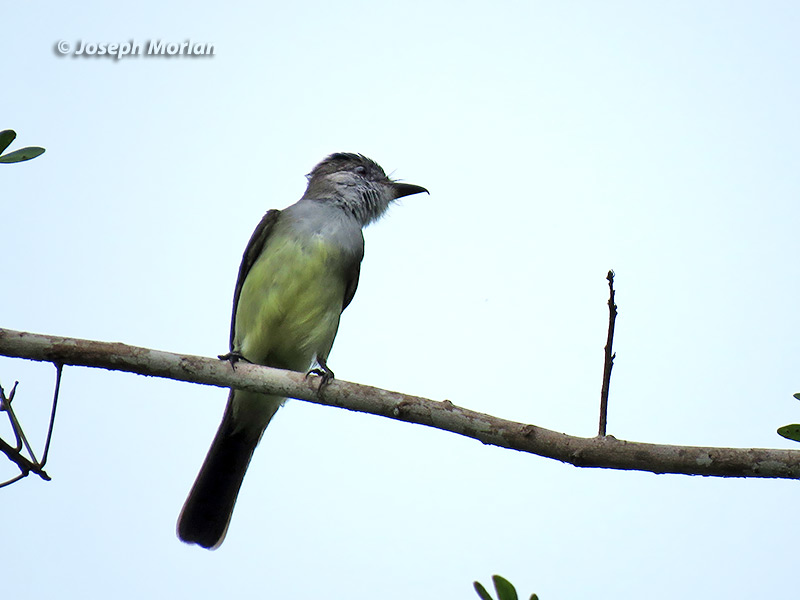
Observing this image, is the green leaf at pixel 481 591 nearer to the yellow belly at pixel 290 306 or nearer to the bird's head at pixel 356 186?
the yellow belly at pixel 290 306

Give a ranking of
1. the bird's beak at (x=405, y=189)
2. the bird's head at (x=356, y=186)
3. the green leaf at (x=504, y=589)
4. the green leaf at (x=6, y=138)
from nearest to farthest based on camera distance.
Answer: the green leaf at (x=504, y=589), the green leaf at (x=6, y=138), the bird's head at (x=356, y=186), the bird's beak at (x=405, y=189)

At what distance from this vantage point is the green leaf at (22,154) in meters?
3.34

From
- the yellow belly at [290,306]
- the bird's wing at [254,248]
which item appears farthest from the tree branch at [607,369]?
the bird's wing at [254,248]

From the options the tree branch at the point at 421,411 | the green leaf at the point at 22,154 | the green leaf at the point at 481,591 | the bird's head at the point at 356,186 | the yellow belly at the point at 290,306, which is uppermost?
the bird's head at the point at 356,186

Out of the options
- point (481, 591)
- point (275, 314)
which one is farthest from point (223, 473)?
point (481, 591)

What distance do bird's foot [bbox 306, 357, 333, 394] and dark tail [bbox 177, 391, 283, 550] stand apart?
0.46 meters

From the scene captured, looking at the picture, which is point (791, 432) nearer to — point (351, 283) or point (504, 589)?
point (504, 589)

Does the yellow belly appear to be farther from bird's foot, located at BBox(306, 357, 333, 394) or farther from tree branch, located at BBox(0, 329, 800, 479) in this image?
tree branch, located at BBox(0, 329, 800, 479)

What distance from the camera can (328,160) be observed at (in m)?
6.36

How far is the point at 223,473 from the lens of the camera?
5.21 metres

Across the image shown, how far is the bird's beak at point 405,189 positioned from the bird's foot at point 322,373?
1.80 m

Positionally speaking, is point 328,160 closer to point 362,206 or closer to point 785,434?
point 362,206

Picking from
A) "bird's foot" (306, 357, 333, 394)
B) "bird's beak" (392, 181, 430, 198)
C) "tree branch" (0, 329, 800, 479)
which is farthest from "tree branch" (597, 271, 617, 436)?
"bird's beak" (392, 181, 430, 198)

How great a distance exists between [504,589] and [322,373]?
181 cm
